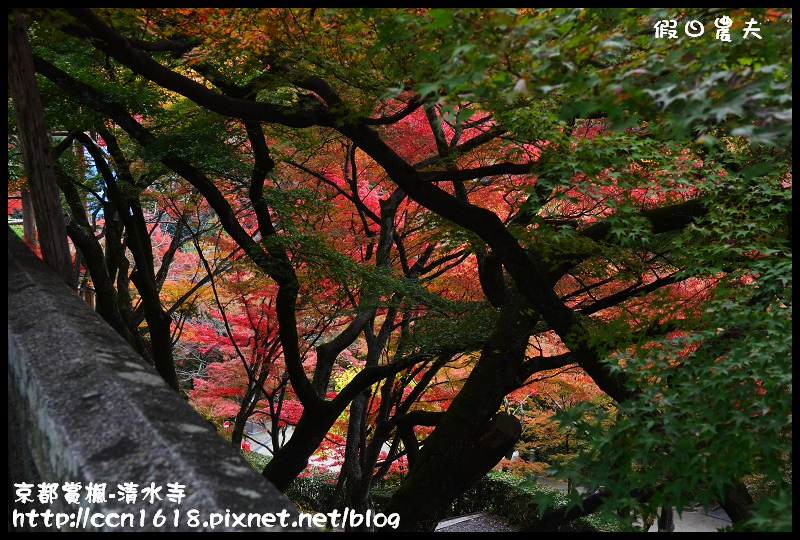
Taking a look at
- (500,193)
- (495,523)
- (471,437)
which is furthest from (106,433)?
(495,523)

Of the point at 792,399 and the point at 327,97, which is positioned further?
the point at 327,97

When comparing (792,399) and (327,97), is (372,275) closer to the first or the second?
(327,97)

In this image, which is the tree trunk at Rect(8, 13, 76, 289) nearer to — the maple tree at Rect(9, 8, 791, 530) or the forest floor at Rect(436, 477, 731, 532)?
the maple tree at Rect(9, 8, 791, 530)

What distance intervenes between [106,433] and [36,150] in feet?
9.91

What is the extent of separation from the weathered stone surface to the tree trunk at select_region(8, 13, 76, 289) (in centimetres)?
147

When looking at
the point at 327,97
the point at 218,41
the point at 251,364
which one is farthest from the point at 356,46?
the point at 251,364

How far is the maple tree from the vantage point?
9.10ft

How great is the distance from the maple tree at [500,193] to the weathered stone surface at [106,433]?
164 centimetres

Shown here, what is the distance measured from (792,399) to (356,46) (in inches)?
157

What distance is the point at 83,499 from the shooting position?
2047 mm

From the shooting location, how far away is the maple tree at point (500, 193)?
9.10 ft

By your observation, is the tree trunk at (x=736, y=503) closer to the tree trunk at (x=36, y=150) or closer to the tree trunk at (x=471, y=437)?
the tree trunk at (x=471, y=437)

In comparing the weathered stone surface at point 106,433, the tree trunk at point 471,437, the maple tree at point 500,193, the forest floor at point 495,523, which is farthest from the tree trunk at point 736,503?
the forest floor at point 495,523

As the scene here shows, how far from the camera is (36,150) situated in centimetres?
443
